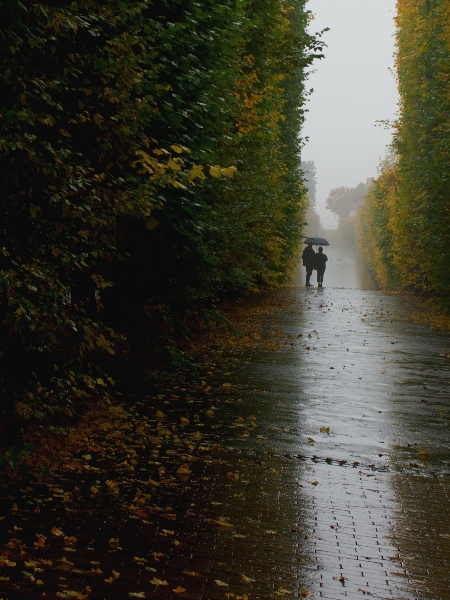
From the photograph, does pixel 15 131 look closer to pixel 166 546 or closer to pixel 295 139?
pixel 166 546

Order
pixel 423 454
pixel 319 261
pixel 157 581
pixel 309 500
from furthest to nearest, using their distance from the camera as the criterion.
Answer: pixel 319 261
pixel 423 454
pixel 309 500
pixel 157 581

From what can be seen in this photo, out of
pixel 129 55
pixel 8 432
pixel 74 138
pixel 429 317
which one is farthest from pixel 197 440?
pixel 429 317

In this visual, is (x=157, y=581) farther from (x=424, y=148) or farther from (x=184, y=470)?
(x=424, y=148)

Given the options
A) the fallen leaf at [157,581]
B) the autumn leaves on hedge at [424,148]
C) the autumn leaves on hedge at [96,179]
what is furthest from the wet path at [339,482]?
the autumn leaves on hedge at [424,148]

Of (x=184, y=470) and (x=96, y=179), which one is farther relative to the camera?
(x=184, y=470)

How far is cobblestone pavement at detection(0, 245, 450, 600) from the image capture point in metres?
4.95

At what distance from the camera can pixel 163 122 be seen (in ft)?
33.3

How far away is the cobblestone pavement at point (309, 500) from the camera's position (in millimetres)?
4953

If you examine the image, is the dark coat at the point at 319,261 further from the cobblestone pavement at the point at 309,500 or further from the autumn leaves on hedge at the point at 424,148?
the cobblestone pavement at the point at 309,500

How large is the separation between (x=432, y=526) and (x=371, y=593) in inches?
55.1

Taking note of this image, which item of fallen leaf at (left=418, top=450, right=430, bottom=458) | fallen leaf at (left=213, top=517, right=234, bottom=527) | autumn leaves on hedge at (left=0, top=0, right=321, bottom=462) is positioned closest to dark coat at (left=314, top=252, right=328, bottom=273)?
autumn leaves on hedge at (left=0, top=0, right=321, bottom=462)

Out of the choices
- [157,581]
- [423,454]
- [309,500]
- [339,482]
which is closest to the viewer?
[157,581]

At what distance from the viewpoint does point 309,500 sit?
256 inches

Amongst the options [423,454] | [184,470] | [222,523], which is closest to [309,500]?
[222,523]
